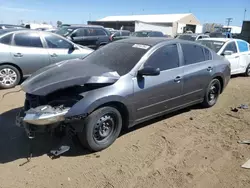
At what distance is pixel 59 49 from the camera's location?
7.45 meters

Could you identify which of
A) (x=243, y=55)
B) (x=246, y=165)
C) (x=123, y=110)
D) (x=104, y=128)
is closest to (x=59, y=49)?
(x=123, y=110)

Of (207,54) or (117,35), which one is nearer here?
(207,54)

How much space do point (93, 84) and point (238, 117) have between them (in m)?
3.42

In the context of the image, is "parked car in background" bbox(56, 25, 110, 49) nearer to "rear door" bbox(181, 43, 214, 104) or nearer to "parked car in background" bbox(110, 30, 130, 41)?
"parked car in background" bbox(110, 30, 130, 41)

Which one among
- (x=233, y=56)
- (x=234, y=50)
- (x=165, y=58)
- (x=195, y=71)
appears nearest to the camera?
(x=165, y=58)

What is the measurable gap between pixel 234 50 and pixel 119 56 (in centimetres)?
621

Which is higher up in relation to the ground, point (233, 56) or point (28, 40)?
point (28, 40)

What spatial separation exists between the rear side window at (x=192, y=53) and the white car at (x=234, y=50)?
11.5 ft

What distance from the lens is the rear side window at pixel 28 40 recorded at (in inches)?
→ 271

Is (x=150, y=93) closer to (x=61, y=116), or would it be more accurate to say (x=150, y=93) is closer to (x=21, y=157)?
(x=61, y=116)

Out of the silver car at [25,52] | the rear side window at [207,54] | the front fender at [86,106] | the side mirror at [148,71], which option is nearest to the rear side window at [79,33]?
the silver car at [25,52]

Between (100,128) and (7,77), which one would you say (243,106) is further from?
(7,77)

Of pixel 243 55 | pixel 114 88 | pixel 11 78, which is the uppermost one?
pixel 114 88

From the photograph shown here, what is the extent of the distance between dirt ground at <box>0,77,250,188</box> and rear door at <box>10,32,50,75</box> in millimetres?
2350
